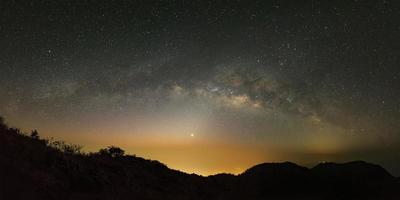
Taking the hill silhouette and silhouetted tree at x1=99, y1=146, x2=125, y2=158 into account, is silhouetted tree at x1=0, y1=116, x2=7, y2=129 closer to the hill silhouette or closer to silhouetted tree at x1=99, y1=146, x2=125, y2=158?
the hill silhouette

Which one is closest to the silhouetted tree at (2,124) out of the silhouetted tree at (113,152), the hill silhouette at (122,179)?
the hill silhouette at (122,179)

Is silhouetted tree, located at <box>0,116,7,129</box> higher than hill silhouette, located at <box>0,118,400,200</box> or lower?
higher

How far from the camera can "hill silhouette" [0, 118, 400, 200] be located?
19.6 metres

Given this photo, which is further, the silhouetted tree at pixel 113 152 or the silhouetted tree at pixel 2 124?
the silhouetted tree at pixel 113 152

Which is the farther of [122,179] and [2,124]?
[122,179]

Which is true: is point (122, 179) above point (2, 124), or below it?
below

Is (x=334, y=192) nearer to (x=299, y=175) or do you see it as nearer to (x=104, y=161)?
(x=299, y=175)

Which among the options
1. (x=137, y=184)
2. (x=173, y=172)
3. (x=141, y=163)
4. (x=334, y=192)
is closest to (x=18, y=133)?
(x=137, y=184)

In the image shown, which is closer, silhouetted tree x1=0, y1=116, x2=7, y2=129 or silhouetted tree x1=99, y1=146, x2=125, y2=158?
silhouetted tree x1=0, y1=116, x2=7, y2=129

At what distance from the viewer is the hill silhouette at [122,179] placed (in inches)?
773

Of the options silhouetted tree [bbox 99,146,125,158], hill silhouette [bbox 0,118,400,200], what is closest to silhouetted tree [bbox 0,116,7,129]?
hill silhouette [bbox 0,118,400,200]

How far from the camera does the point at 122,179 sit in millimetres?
27203

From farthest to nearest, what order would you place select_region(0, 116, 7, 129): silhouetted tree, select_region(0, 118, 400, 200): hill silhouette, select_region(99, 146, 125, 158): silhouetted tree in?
1. select_region(99, 146, 125, 158): silhouetted tree
2. select_region(0, 116, 7, 129): silhouetted tree
3. select_region(0, 118, 400, 200): hill silhouette

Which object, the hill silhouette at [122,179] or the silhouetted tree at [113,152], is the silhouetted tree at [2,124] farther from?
the silhouetted tree at [113,152]
